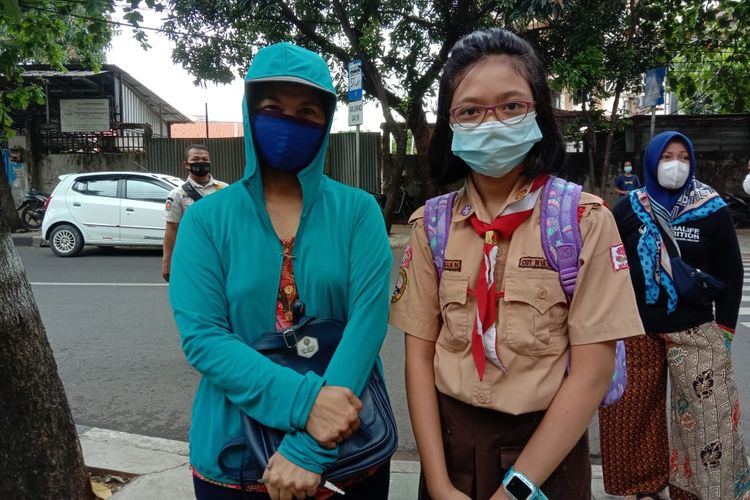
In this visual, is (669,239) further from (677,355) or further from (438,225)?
(438,225)

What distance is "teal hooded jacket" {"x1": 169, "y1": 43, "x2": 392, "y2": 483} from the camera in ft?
4.49

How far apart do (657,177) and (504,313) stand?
164 cm

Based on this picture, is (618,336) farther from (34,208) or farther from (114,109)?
(114,109)

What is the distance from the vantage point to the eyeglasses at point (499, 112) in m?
1.46

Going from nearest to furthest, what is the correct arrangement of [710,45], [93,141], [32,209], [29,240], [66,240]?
[66,240] < [710,45] < [29,240] < [32,209] < [93,141]

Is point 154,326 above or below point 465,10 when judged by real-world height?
below

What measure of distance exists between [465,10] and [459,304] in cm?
998

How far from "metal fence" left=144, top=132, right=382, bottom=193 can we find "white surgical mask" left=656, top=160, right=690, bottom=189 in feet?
40.8

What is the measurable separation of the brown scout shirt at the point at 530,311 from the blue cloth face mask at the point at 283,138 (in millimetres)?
469

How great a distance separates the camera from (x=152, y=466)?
119 inches

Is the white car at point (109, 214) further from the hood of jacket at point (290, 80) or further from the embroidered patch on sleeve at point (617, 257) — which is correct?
the embroidered patch on sleeve at point (617, 257)

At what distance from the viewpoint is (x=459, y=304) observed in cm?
147

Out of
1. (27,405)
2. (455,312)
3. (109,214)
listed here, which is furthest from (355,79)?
(455,312)

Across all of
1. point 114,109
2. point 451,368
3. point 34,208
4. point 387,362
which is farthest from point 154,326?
point 114,109
